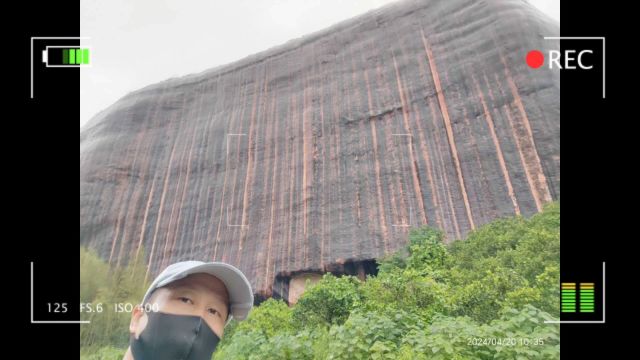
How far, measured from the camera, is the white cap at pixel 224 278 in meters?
1.35

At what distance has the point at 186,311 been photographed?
54.5 inches

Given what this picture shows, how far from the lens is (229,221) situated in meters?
9.37

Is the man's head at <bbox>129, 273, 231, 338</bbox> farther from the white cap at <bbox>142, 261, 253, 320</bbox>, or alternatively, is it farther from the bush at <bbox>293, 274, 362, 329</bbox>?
the bush at <bbox>293, 274, 362, 329</bbox>

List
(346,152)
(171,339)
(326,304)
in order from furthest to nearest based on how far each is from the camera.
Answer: (346,152), (326,304), (171,339)
